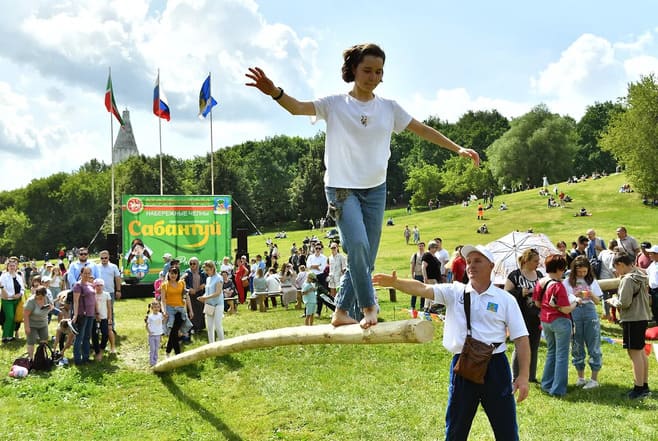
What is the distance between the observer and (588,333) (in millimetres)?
9094

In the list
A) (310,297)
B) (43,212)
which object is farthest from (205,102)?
(43,212)

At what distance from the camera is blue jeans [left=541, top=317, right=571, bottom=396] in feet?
28.0

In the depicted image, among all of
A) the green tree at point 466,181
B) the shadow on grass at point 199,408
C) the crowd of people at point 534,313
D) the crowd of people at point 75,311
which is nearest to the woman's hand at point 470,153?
the crowd of people at point 534,313

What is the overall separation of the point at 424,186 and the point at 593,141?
1278 inches

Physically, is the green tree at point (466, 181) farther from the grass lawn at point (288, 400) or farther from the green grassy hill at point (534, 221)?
the grass lawn at point (288, 400)

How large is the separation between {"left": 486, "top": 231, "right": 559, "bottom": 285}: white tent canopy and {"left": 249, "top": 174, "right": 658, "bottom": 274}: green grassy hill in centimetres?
1789

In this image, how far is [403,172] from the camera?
94.6 m

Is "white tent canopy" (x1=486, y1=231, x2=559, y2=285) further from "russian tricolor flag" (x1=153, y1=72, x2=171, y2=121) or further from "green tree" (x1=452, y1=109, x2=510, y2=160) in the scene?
"green tree" (x1=452, y1=109, x2=510, y2=160)

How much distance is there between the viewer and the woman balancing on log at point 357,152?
434 centimetres

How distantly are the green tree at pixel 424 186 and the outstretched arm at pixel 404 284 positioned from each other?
75.6 m

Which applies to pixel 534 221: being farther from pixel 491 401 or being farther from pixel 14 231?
pixel 14 231

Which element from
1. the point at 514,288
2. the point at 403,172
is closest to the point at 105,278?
the point at 514,288

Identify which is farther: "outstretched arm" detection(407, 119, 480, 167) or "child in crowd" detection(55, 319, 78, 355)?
"child in crowd" detection(55, 319, 78, 355)

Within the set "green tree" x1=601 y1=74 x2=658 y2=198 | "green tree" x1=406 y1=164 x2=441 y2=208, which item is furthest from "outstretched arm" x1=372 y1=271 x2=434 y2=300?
"green tree" x1=406 y1=164 x2=441 y2=208
